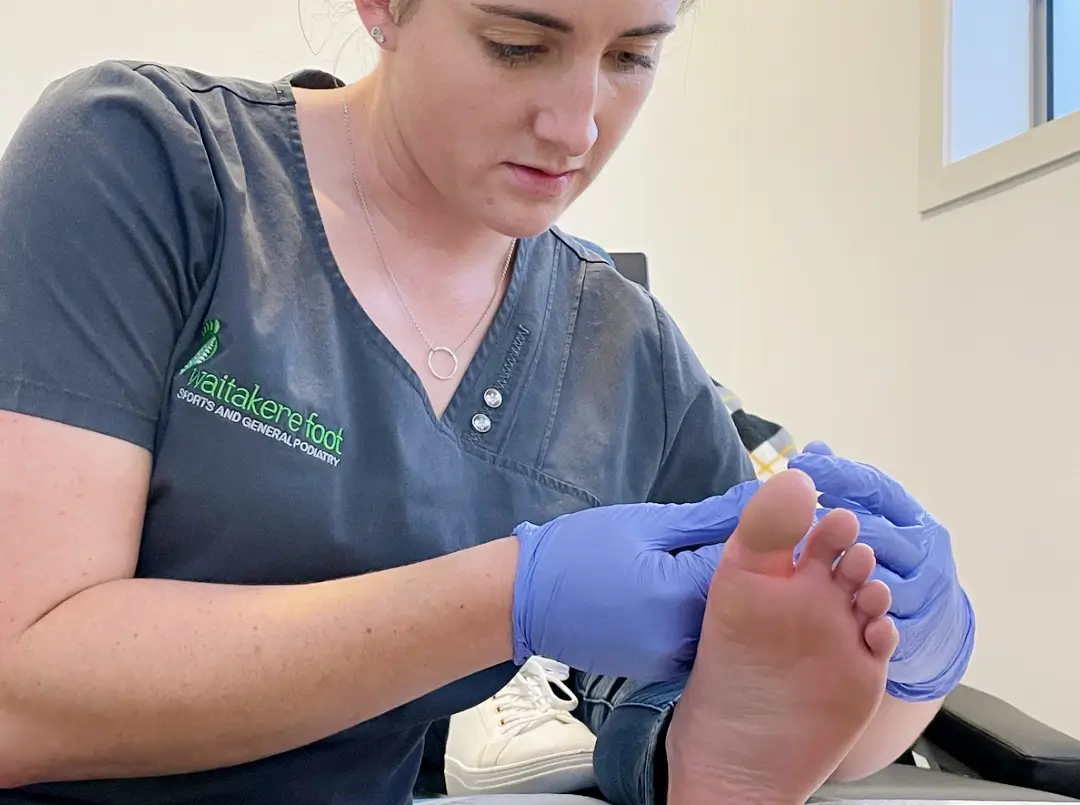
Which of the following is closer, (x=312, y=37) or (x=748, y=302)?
(x=312, y=37)

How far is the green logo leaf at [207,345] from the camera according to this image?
571mm

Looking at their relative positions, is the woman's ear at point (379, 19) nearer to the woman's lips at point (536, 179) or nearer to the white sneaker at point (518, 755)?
the woman's lips at point (536, 179)

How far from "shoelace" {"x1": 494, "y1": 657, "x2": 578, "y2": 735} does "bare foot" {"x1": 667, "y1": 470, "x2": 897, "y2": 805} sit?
1.28ft

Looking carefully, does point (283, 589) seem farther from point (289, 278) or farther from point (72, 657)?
point (289, 278)

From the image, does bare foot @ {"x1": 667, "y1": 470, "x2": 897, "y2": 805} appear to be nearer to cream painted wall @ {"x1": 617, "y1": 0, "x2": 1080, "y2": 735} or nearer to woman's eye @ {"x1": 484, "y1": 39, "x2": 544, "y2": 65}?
woman's eye @ {"x1": 484, "y1": 39, "x2": 544, "y2": 65}

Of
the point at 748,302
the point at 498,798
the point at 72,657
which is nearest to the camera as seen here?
the point at 72,657

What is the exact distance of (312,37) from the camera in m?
1.81

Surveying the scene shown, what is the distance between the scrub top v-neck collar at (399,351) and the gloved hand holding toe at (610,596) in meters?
0.14

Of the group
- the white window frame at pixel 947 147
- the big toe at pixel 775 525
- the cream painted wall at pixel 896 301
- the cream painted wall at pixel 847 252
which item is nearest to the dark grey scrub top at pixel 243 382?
the big toe at pixel 775 525

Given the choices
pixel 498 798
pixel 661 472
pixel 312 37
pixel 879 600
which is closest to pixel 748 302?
pixel 312 37

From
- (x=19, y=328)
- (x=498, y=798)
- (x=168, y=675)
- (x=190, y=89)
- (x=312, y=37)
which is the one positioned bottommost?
(x=498, y=798)

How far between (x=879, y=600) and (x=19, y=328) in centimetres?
45

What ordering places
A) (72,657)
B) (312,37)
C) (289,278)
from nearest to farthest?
1. (72,657)
2. (289,278)
3. (312,37)

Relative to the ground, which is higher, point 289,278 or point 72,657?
point 289,278
